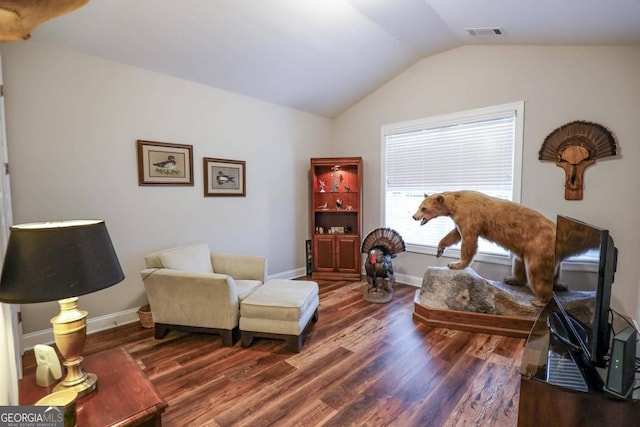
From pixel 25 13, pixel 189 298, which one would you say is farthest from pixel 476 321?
pixel 25 13

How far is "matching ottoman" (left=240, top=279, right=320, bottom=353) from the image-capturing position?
8.33ft

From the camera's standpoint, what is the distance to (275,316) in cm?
257

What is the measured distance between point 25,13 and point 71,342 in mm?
1217

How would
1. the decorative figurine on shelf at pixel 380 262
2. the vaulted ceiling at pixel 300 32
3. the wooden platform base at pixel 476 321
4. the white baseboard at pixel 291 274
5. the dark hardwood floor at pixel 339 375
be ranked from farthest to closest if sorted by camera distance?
the white baseboard at pixel 291 274 < the decorative figurine on shelf at pixel 380 262 < the wooden platform base at pixel 476 321 < the vaulted ceiling at pixel 300 32 < the dark hardwood floor at pixel 339 375

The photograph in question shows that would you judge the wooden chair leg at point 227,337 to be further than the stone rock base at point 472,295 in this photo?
No

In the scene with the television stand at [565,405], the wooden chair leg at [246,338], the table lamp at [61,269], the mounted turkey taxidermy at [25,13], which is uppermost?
the mounted turkey taxidermy at [25,13]

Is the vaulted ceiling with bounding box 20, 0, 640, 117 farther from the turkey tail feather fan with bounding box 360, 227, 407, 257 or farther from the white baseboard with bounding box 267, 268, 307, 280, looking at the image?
the white baseboard with bounding box 267, 268, 307, 280

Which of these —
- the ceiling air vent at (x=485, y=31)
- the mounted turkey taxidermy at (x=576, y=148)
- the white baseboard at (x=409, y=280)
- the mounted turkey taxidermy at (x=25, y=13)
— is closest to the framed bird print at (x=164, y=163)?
the mounted turkey taxidermy at (x=25, y=13)

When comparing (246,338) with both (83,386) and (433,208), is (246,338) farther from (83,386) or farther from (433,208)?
(433,208)

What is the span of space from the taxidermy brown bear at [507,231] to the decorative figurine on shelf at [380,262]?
66 centimetres

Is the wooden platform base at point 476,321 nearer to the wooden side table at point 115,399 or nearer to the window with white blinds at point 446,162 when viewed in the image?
the window with white blinds at point 446,162

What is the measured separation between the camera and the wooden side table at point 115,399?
1.14m

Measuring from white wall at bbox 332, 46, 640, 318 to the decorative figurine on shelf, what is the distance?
2.35ft

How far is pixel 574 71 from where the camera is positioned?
306cm
